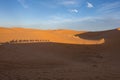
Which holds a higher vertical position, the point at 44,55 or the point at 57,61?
the point at 44,55

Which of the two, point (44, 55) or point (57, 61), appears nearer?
point (57, 61)

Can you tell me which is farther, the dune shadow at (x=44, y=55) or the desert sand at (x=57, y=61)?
the dune shadow at (x=44, y=55)

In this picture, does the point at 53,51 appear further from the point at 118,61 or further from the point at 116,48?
the point at 116,48

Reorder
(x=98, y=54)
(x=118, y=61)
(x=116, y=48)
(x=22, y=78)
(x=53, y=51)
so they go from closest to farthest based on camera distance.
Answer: (x=22, y=78)
(x=118, y=61)
(x=53, y=51)
(x=98, y=54)
(x=116, y=48)

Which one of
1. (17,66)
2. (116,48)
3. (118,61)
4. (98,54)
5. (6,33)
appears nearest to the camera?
(17,66)

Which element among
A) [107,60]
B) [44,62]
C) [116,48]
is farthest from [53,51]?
[116,48]

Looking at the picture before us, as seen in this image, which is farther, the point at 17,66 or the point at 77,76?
the point at 17,66

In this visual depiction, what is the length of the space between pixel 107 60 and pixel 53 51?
434cm

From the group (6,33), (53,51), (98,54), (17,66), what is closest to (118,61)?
(98,54)

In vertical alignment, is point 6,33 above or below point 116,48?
above

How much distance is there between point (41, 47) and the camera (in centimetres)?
1859

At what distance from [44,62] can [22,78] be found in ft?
16.7

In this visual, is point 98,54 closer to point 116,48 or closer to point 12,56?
point 116,48

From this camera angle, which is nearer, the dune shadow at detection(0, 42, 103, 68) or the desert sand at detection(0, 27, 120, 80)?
the desert sand at detection(0, 27, 120, 80)
